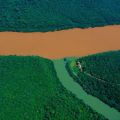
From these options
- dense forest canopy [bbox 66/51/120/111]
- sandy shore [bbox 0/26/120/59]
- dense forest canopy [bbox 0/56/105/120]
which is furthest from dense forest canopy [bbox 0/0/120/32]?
dense forest canopy [bbox 66/51/120/111]

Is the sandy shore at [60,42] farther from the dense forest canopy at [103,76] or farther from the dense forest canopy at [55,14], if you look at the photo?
the dense forest canopy at [103,76]

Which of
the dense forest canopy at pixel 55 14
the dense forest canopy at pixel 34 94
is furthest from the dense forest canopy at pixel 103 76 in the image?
the dense forest canopy at pixel 55 14

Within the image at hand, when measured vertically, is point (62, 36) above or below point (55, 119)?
below

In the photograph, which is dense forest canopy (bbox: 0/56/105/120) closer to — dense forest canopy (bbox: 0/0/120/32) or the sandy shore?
the sandy shore

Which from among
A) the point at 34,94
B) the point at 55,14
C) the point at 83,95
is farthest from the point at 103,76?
the point at 55,14

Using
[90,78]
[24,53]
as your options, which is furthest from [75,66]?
[24,53]

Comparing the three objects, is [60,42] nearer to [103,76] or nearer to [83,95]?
[103,76]

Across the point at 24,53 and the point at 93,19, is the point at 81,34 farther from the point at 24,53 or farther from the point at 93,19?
the point at 24,53
